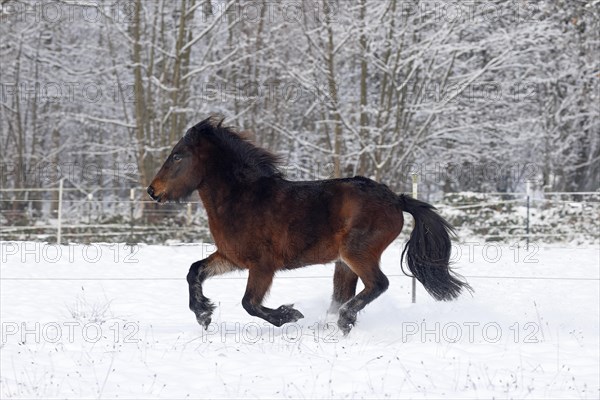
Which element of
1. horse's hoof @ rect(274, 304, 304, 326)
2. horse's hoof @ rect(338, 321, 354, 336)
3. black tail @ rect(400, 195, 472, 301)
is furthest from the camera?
black tail @ rect(400, 195, 472, 301)

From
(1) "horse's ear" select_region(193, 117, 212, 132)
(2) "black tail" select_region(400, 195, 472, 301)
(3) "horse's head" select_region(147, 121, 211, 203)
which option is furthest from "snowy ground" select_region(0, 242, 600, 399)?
(1) "horse's ear" select_region(193, 117, 212, 132)

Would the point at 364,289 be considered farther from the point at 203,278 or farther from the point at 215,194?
the point at 215,194

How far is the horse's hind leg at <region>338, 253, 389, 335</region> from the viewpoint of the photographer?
671 centimetres

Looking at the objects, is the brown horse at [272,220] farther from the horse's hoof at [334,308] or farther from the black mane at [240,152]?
the horse's hoof at [334,308]

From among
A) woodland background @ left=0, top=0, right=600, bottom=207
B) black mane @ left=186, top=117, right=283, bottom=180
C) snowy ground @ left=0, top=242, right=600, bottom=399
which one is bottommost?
snowy ground @ left=0, top=242, right=600, bottom=399

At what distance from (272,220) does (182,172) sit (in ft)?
3.01

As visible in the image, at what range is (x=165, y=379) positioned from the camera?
16.8ft

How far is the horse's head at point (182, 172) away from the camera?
6988 mm

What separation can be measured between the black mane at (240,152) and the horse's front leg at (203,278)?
0.79 metres

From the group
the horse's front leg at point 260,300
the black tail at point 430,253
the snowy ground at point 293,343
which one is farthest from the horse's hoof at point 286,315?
the black tail at point 430,253

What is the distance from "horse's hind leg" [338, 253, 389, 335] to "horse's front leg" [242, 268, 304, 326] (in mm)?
414

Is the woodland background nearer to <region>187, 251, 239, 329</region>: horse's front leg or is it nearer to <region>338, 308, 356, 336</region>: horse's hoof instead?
<region>187, 251, 239, 329</region>: horse's front leg

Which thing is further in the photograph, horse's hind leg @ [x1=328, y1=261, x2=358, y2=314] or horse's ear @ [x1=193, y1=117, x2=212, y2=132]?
horse's hind leg @ [x1=328, y1=261, x2=358, y2=314]

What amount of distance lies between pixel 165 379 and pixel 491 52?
697 inches
